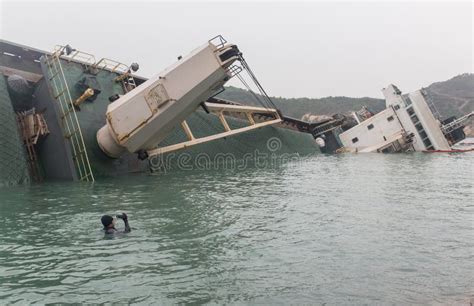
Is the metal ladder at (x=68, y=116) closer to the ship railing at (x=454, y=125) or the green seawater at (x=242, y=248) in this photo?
the green seawater at (x=242, y=248)

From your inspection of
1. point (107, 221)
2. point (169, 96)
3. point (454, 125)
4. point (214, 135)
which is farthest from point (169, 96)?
point (454, 125)

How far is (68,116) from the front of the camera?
2223cm

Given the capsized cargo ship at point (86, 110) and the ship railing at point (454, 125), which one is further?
the ship railing at point (454, 125)

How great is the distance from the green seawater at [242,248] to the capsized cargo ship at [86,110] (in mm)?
5362

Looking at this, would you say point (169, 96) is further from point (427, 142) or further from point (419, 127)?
point (419, 127)

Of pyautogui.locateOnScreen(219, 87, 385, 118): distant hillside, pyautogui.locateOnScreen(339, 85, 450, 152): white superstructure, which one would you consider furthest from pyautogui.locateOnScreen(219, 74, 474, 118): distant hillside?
pyautogui.locateOnScreen(339, 85, 450, 152): white superstructure

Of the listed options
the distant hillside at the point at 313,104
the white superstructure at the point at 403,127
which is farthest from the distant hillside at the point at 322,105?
the white superstructure at the point at 403,127

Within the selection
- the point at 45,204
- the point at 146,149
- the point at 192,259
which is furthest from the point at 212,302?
the point at 146,149

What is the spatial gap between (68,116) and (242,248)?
54.4 feet

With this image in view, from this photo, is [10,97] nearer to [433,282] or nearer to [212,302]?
[212,302]

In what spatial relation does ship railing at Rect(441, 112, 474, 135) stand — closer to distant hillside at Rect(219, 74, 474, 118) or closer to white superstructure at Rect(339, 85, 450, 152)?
white superstructure at Rect(339, 85, 450, 152)

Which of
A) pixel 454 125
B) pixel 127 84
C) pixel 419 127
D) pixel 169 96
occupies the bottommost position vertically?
pixel 454 125

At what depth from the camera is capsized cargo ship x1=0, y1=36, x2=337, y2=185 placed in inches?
814

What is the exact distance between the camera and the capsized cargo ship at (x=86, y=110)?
20688 mm
